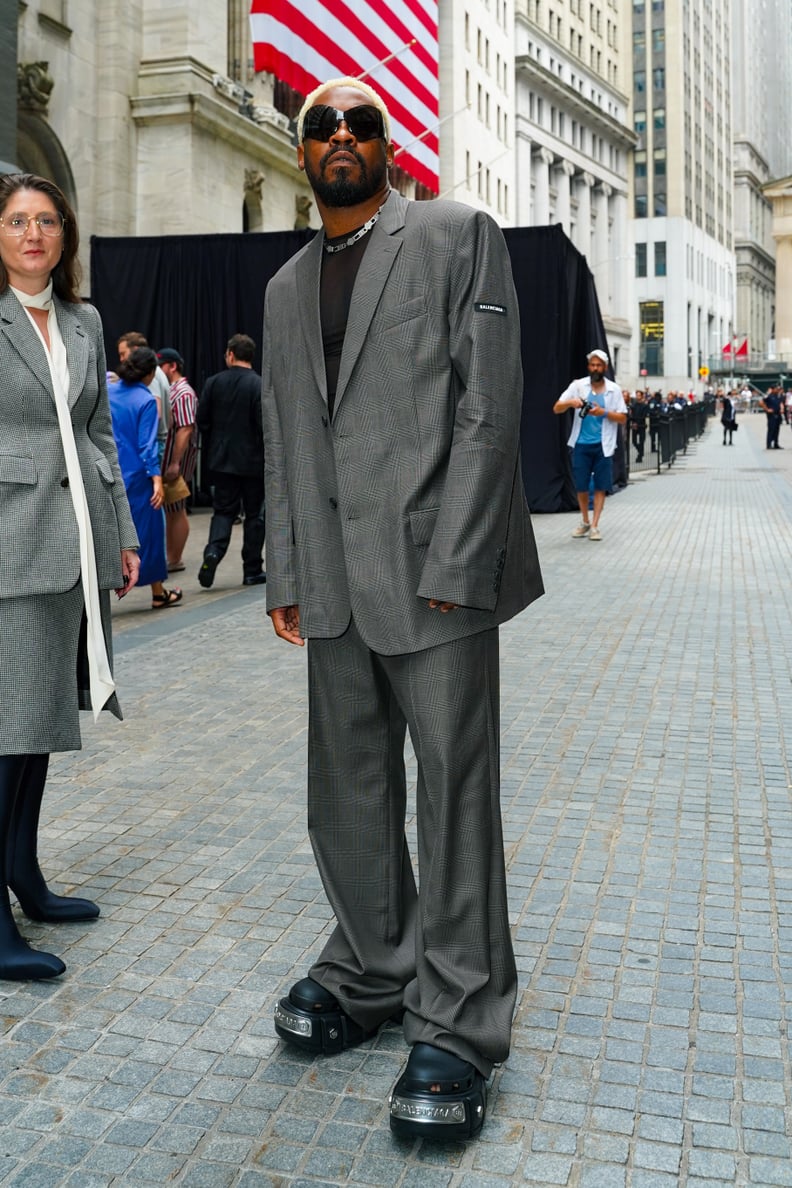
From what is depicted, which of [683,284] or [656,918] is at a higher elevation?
[683,284]

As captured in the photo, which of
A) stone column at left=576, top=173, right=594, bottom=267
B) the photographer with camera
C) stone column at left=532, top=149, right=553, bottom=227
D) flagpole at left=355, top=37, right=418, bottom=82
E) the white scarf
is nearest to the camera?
the white scarf

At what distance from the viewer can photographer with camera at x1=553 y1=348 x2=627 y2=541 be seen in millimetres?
14359

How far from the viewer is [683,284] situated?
119312mm

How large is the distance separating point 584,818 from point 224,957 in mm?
1762

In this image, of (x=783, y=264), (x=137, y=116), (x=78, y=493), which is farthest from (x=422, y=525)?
(x=783, y=264)

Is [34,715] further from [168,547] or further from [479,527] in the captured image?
[168,547]

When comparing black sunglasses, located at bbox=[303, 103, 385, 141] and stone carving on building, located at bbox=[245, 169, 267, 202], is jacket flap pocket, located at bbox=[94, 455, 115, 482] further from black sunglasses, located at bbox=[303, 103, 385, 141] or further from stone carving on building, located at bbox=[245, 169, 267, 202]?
stone carving on building, located at bbox=[245, 169, 267, 202]

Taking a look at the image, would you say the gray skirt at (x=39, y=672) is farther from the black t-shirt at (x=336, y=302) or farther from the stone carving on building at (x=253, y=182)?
the stone carving on building at (x=253, y=182)

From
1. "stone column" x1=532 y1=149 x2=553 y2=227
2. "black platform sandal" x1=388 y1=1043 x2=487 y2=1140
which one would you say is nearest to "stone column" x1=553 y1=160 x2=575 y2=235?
"stone column" x1=532 y1=149 x2=553 y2=227

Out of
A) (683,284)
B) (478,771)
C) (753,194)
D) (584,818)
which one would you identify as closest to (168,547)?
(584,818)

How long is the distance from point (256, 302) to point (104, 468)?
15.3 meters

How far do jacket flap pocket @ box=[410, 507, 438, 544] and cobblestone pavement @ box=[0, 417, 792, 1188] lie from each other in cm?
123

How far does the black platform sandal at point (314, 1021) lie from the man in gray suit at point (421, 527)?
0.27 metres

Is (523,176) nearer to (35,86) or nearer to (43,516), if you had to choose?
(35,86)
